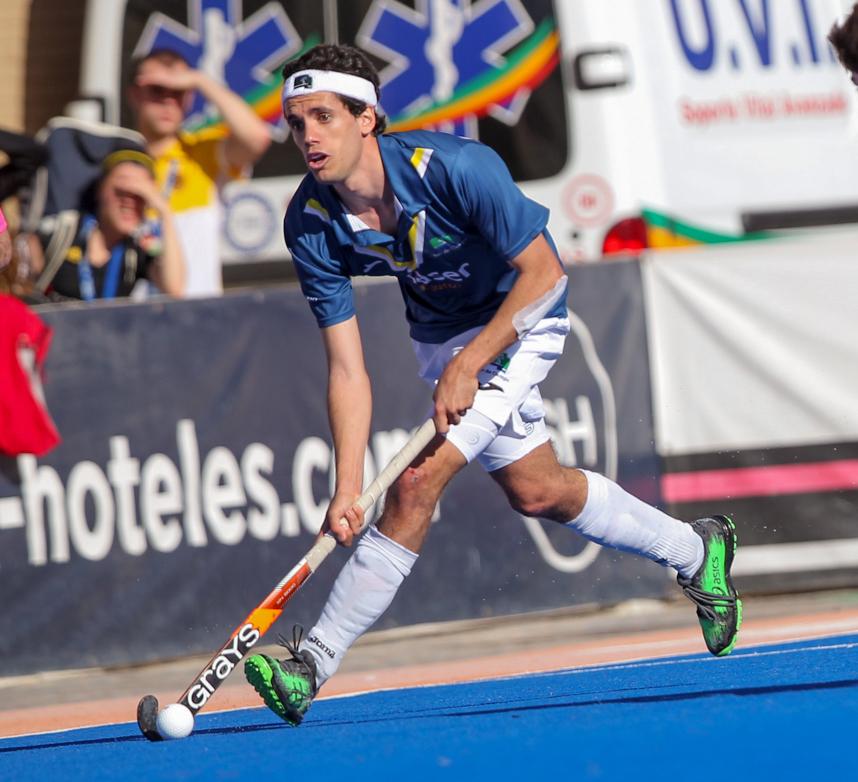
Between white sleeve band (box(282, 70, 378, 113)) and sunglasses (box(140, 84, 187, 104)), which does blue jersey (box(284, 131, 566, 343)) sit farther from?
sunglasses (box(140, 84, 187, 104))

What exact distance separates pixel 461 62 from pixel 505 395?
160 inches

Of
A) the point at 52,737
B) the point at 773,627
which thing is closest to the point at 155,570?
the point at 52,737

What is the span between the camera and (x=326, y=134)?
5.30m

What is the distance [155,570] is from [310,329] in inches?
51.6

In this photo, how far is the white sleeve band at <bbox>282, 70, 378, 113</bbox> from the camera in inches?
211

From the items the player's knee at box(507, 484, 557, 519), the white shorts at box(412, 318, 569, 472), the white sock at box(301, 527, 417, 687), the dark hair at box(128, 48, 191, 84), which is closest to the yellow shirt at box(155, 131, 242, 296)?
the dark hair at box(128, 48, 191, 84)

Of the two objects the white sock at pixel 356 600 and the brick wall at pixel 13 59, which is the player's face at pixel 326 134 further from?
the brick wall at pixel 13 59

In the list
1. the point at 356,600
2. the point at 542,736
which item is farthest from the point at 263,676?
the point at 542,736

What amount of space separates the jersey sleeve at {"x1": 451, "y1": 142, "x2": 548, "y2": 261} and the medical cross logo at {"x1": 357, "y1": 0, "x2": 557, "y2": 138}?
394 cm

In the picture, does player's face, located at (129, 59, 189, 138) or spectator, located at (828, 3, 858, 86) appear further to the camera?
player's face, located at (129, 59, 189, 138)

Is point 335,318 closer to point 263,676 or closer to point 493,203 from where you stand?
point 493,203

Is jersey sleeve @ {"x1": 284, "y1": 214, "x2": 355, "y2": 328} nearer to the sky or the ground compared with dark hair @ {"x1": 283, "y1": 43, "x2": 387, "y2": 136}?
nearer to the ground

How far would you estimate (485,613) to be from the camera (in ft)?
28.2

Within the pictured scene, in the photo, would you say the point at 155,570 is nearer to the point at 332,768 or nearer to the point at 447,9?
the point at 447,9
